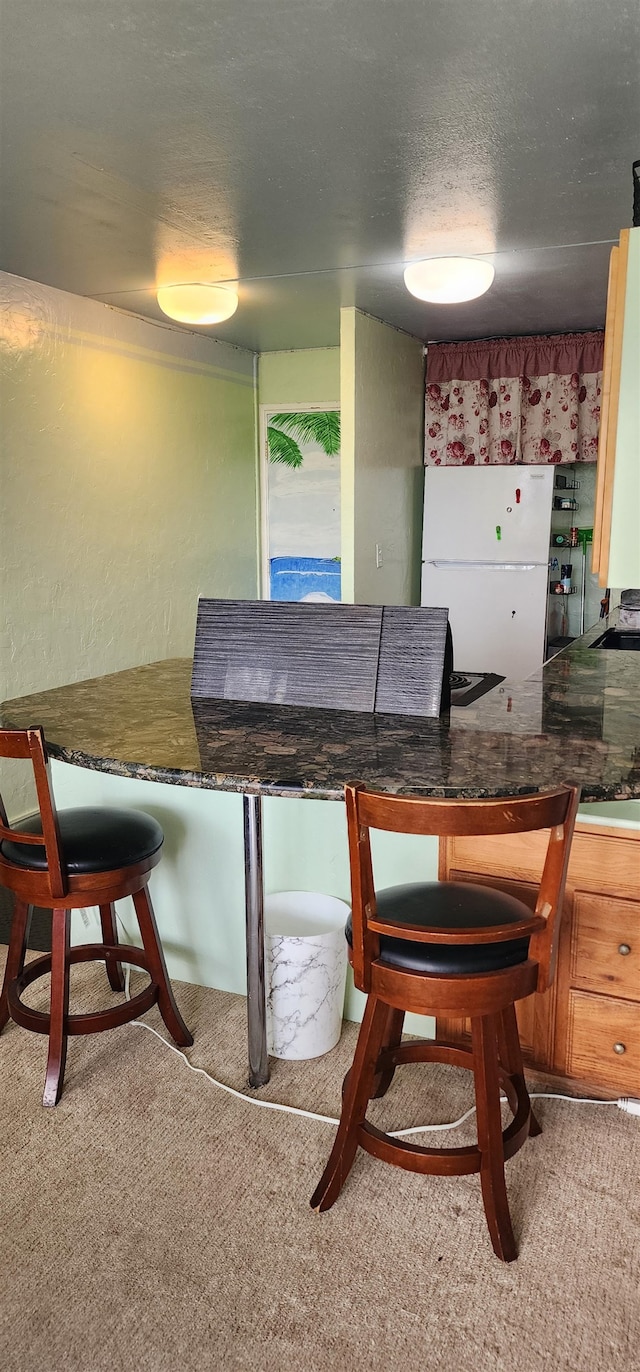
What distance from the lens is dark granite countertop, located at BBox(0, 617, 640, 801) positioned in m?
1.74

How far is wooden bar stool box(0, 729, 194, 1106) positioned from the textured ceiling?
1496 mm

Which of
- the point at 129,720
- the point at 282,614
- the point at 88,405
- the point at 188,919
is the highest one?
the point at 88,405

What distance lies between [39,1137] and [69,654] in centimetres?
279

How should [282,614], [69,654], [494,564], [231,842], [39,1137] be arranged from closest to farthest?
[39,1137], [282,614], [231,842], [69,654], [494,564]

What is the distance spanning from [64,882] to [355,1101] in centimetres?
78

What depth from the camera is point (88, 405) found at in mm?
4578

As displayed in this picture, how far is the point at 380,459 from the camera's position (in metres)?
5.05

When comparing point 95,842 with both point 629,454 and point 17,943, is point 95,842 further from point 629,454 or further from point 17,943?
point 629,454

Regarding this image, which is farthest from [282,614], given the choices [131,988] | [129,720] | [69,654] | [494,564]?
[494,564]

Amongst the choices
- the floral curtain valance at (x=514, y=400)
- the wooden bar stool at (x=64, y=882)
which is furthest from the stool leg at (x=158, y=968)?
the floral curtain valance at (x=514, y=400)

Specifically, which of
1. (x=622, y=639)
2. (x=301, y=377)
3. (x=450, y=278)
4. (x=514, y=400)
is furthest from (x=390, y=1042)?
(x=301, y=377)

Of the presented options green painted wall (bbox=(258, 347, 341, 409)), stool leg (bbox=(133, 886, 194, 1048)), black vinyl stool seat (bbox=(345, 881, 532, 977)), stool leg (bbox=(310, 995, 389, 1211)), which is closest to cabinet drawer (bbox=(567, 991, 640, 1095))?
black vinyl stool seat (bbox=(345, 881, 532, 977))

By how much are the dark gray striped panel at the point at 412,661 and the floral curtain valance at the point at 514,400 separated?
3382mm

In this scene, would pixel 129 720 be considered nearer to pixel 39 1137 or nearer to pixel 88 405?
pixel 39 1137
